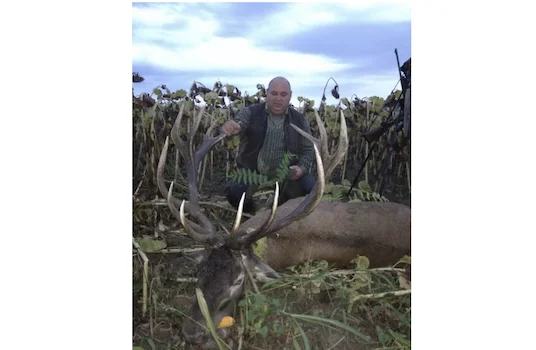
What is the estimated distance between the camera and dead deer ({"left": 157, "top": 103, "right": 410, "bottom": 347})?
299 centimetres

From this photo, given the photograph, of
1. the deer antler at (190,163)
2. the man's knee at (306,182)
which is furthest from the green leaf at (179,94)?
the man's knee at (306,182)

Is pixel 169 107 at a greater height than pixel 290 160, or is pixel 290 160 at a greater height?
pixel 169 107

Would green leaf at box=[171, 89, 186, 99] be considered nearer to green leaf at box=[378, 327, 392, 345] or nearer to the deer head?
the deer head

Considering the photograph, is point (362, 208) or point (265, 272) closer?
point (265, 272)

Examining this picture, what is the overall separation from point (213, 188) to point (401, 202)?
1.01 meters

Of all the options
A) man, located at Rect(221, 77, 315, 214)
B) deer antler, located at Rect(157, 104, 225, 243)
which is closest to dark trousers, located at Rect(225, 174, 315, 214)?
man, located at Rect(221, 77, 315, 214)

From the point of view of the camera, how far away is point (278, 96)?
3.16 meters

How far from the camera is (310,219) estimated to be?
3324mm

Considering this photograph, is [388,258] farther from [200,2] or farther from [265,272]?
[200,2]

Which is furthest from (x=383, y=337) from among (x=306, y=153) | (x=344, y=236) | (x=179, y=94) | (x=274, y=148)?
(x=179, y=94)

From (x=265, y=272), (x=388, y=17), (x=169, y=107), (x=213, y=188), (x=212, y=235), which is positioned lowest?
(x=265, y=272)

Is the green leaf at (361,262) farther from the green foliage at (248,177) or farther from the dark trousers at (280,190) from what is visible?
the green foliage at (248,177)

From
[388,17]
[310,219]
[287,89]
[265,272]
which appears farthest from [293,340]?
[388,17]

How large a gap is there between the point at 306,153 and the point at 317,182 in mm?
197
